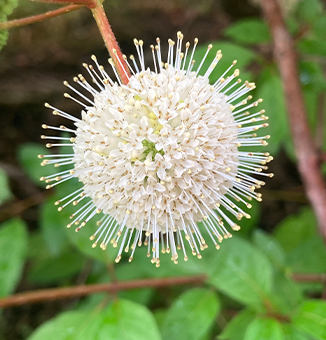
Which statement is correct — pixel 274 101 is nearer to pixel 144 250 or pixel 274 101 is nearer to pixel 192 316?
pixel 144 250

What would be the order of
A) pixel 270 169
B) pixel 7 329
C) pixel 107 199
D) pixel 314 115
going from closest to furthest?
1. pixel 107 199
2. pixel 314 115
3. pixel 7 329
4. pixel 270 169

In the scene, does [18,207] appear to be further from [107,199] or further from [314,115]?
[314,115]

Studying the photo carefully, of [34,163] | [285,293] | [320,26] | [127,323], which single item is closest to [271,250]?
[285,293]

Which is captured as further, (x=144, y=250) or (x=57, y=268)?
(x=57, y=268)

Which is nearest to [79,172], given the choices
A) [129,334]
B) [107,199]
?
[107,199]

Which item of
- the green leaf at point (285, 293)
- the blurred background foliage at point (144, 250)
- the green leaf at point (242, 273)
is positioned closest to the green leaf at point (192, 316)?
the blurred background foliage at point (144, 250)

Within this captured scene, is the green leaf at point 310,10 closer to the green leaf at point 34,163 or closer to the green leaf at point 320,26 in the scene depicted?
Result: the green leaf at point 320,26
